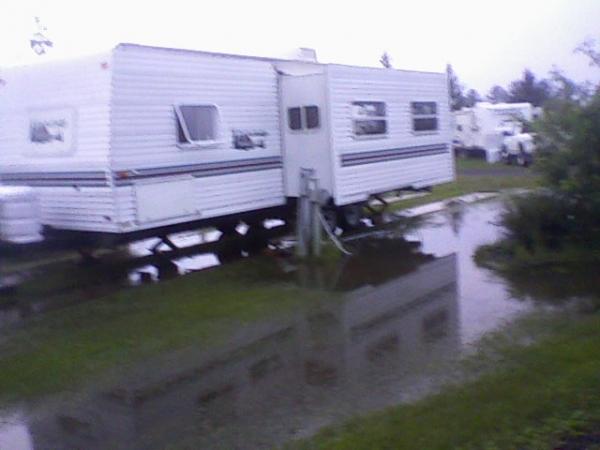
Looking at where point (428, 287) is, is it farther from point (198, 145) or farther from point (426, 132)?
point (426, 132)

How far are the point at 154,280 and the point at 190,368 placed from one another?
14.8 feet

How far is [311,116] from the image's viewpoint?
1419cm

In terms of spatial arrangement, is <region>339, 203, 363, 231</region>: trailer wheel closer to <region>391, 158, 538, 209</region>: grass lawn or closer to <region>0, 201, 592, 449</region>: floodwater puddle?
<region>391, 158, 538, 209</region>: grass lawn

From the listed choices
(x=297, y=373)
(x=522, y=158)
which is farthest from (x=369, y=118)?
(x=522, y=158)

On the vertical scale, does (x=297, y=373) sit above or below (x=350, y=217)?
below

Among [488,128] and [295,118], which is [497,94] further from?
[295,118]

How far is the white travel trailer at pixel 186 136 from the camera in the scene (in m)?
11.6

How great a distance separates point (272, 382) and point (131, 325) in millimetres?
2668

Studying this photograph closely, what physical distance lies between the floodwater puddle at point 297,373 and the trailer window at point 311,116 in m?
3.52

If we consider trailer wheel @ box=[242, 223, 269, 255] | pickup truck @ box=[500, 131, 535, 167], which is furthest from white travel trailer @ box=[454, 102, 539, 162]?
trailer wheel @ box=[242, 223, 269, 255]

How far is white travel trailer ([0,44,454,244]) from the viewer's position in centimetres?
1165

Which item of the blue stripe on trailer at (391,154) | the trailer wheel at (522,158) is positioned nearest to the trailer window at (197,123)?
the blue stripe on trailer at (391,154)

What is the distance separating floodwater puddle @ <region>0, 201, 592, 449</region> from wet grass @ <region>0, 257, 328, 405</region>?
0.32 meters

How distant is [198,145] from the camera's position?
41.9 ft
